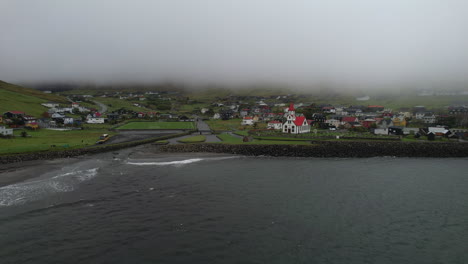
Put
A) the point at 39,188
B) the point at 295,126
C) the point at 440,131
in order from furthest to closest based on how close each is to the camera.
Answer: the point at 295,126 → the point at 440,131 → the point at 39,188

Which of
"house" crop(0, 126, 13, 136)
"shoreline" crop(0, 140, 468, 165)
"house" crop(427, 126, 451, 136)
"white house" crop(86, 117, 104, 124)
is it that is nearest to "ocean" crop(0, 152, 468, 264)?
"shoreline" crop(0, 140, 468, 165)

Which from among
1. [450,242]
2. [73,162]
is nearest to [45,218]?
[73,162]

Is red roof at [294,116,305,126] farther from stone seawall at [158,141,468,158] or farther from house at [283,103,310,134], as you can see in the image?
stone seawall at [158,141,468,158]

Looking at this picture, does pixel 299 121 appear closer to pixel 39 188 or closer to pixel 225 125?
pixel 225 125

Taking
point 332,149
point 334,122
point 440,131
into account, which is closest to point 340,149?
point 332,149

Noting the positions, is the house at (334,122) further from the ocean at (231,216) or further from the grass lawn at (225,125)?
the ocean at (231,216)

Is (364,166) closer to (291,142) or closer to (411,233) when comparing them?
(291,142)

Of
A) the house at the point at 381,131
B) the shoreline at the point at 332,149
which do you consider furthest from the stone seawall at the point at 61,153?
the house at the point at 381,131
